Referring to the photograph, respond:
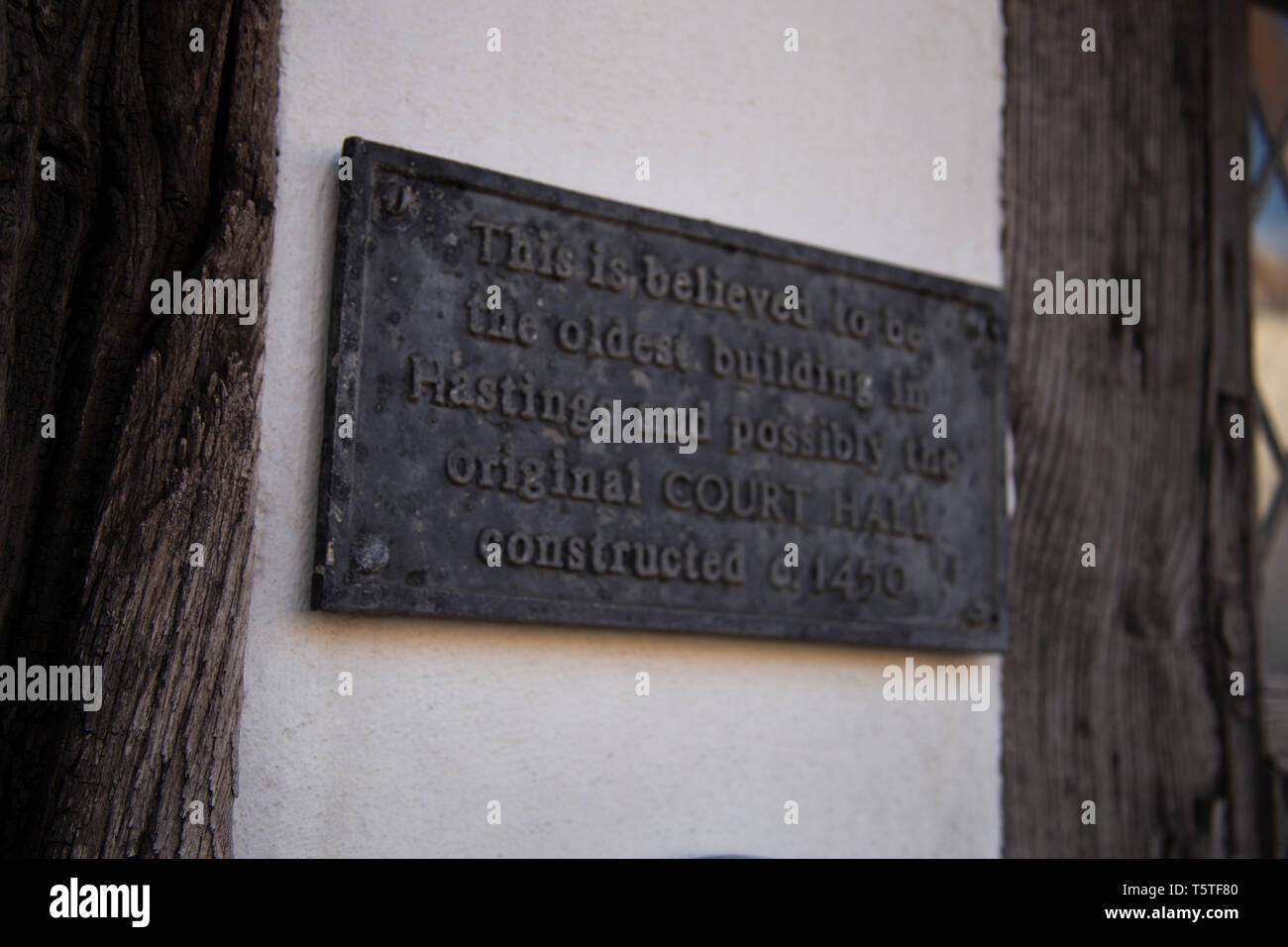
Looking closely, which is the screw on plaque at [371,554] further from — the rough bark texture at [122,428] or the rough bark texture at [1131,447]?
the rough bark texture at [1131,447]

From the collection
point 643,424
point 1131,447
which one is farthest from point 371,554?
point 1131,447

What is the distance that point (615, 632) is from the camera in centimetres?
219

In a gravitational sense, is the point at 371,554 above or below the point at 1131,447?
below

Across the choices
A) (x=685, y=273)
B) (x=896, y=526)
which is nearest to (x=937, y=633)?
(x=896, y=526)

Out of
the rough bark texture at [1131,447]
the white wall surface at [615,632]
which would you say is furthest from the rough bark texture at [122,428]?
the rough bark texture at [1131,447]

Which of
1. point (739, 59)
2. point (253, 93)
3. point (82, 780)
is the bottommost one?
point (82, 780)

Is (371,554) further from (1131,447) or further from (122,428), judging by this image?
(1131,447)

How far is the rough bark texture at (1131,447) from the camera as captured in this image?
2789 mm

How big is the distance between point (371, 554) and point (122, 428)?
1.30ft

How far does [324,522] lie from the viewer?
189 centimetres

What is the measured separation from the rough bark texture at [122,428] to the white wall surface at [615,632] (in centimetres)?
12

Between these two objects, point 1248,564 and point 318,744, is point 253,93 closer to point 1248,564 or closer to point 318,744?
point 318,744

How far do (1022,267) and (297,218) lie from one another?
1626mm

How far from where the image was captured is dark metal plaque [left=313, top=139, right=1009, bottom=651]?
6.50 feet
